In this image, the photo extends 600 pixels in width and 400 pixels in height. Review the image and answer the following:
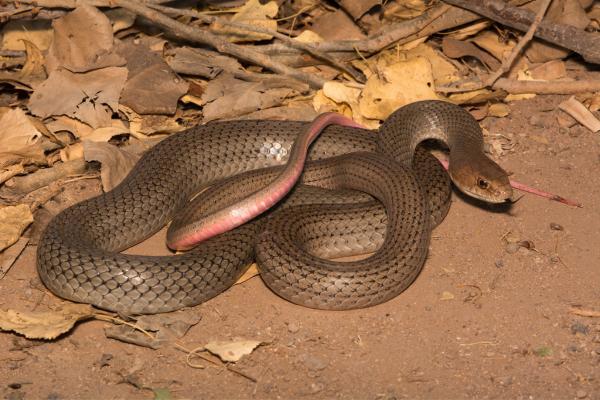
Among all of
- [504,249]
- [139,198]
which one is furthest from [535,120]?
[139,198]

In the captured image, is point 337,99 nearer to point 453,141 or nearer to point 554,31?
point 453,141

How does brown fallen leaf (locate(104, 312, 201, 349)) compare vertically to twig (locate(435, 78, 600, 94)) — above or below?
below

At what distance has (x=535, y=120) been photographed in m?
8.80

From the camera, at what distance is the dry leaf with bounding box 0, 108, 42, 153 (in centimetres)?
816

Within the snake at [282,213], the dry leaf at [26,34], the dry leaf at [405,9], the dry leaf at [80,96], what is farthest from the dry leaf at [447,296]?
the dry leaf at [26,34]

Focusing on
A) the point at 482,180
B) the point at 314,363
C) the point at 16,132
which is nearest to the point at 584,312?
the point at 482,180

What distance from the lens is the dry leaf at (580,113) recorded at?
8719 mm

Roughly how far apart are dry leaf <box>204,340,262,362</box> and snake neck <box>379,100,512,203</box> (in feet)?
8.60

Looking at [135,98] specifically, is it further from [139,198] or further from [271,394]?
[271,394]

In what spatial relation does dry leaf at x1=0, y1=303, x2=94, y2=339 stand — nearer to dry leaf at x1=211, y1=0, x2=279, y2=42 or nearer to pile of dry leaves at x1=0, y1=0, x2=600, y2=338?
pile of dry leaves at x1=0, y1=0, x2=600, y2=338

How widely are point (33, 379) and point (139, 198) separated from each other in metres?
2.09

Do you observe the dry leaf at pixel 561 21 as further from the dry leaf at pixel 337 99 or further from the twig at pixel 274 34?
the dry leaf at pixel 337 99

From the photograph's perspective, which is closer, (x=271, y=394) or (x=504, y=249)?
(x=271, y=394)

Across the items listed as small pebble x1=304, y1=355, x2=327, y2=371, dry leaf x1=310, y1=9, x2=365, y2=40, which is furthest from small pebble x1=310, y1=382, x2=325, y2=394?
dry leaf x1=310, y1=9, x2=365, y2=40
